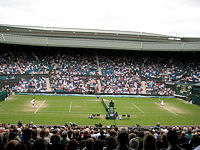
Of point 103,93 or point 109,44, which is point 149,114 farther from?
point 109,44

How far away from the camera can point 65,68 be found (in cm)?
4856

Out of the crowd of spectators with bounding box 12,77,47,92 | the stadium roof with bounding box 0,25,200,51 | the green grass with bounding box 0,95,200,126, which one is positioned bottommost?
the green grass with bounding box 0,95,200,126

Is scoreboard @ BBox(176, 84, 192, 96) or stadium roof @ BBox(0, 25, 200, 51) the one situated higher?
stadium roof @ BBox(0, 25, 200, 51)

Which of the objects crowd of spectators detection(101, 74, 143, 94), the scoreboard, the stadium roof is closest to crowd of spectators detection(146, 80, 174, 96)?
the scoreboard

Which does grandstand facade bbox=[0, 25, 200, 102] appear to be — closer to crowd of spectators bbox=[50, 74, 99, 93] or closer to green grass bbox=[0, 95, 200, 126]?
crowd of spectators bbox=[50, 74, 99, 93]

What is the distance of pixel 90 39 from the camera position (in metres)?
45.9

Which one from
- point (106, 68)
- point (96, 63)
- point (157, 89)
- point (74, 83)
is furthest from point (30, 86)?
point (157, 89)

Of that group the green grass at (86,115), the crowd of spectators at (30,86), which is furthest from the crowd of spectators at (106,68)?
the green grass at (86,115)

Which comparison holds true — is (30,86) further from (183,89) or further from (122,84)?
(183,89)

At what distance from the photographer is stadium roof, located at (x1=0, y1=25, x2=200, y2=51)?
44.8 meters

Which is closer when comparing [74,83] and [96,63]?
[74,83]

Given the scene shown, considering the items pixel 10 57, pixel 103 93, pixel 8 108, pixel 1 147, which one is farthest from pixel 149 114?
pixel 10 57

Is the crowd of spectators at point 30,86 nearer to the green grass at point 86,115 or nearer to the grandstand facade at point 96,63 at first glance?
the grandstand facade at point 96,63

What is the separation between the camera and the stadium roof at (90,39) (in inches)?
1764
